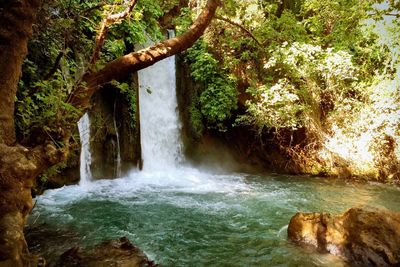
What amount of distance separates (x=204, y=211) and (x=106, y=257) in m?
3.18

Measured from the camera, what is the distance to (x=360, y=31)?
11273 mm

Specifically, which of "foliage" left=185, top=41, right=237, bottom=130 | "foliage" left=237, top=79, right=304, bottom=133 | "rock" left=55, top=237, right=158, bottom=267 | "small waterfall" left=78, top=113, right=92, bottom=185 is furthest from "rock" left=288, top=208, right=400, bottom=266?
"foliage" left=185, top=41, right=237, bottom=130

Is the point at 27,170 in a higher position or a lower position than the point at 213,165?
higher

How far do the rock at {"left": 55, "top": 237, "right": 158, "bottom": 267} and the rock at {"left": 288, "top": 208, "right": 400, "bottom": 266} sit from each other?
2.58 meters

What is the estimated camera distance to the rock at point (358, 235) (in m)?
4.41

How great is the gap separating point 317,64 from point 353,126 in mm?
2339

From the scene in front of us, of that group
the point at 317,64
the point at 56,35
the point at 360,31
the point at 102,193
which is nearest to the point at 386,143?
the point at 317,64

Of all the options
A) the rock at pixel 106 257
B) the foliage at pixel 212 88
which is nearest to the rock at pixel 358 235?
the rock at pixel 106 257

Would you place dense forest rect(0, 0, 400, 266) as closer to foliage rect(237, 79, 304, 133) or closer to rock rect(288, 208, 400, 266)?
foliage rect(237, 79, 304, 133)

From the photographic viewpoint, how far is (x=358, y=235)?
4.63 meters

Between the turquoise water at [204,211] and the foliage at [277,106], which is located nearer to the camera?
the turquoise water at [204,211]

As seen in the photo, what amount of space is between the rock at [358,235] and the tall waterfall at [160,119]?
7.37 m

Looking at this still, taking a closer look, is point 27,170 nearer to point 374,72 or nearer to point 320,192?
point 320,192

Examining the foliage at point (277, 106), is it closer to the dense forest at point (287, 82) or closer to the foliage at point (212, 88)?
the dense forest at point (287, 82)
